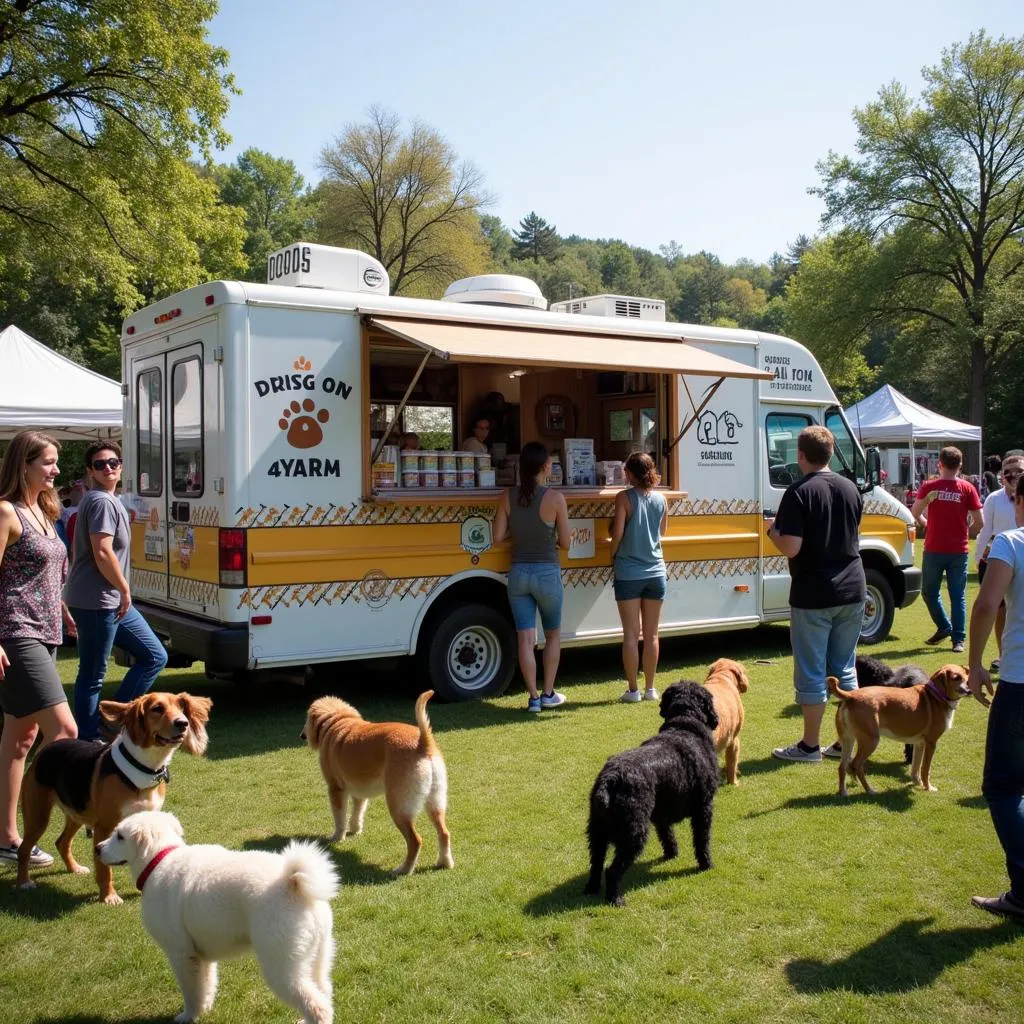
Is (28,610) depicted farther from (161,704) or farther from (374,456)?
(374,456)

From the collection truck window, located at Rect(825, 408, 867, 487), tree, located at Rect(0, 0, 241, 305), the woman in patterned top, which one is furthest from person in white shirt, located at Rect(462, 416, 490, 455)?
tree, located at Rect(0, 0, 241, 305)

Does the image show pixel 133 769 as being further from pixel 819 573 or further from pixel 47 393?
pixel 47 393

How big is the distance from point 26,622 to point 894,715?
4.30m

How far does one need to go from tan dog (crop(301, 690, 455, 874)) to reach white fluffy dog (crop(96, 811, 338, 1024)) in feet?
3.72

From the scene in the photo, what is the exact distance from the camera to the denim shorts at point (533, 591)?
7230mm

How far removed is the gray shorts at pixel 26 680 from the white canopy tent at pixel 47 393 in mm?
8304

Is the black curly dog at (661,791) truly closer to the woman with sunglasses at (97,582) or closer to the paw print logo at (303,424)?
the woman with sunglasses at (97,582)

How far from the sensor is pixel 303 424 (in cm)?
661

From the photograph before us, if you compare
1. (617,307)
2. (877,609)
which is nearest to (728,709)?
(617,307)

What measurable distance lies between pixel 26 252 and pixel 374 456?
539 inches

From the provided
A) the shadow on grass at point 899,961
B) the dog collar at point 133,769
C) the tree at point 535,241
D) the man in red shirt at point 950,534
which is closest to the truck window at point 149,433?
the dog collar at point 133,769

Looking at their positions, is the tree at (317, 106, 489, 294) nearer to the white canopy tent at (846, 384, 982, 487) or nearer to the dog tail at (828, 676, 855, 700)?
the white canopy tent at (846, 384, 982, 487)

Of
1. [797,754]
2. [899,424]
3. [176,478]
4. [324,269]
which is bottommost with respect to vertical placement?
[797,754]

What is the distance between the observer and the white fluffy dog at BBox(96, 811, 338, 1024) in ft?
9.00
